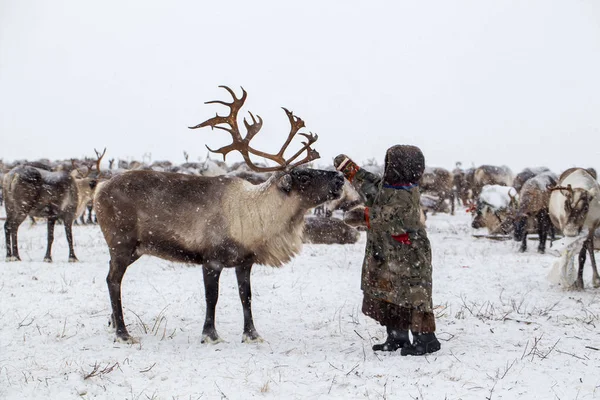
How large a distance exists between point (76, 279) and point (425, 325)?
5.43 m

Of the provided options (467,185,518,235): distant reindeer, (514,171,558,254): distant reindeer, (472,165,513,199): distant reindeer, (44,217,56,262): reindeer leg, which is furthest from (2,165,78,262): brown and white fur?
(472,165,513,199): distant reindeer

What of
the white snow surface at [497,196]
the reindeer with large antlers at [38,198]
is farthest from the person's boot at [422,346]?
the white snow surface at [497,196]

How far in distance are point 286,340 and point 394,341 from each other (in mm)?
1081

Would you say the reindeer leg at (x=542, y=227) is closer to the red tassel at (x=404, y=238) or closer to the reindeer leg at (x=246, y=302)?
the red tassel at (x=404, y=238)

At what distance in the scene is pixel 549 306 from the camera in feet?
20.3

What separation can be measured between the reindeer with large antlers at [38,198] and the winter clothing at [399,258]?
6781mm

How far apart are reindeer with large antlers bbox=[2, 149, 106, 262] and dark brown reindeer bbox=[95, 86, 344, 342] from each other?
195 inches

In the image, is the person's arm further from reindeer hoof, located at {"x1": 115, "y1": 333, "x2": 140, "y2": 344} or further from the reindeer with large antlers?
the reindeer with large antlers

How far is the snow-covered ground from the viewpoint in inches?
144

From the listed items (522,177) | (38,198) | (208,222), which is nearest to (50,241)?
(38,198)

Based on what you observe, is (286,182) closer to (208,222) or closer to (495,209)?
(208,222)

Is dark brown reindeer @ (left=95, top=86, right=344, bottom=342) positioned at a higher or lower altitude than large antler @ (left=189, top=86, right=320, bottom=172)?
lower

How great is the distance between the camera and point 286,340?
5.00m

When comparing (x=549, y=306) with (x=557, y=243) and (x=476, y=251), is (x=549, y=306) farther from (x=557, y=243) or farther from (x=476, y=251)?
(x=476, y=251)
